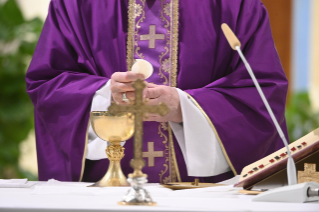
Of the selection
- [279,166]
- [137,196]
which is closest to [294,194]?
[279,166]

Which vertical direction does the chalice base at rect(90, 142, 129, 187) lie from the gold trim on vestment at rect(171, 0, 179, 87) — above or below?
below

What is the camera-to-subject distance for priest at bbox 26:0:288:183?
2.53 metres

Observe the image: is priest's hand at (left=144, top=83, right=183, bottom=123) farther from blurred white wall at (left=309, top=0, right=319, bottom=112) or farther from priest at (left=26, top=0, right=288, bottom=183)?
blurred white wall at (left=309, top=0, right=319, bottom=112)

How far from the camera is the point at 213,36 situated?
9.29 feet

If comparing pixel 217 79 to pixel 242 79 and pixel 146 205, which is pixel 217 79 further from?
pixel 146 205

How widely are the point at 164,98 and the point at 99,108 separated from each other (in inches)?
14.0

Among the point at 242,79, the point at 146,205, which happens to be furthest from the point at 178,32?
the point at 146,205

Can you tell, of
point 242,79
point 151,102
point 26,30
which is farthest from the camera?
point 26,30

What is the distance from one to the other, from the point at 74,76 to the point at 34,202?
1286mm

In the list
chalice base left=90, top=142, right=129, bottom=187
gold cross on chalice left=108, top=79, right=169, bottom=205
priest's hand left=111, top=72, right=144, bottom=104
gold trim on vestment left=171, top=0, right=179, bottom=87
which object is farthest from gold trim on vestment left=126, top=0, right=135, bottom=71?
gold cross on chalice left=108, top=79, right=169, bottom=205

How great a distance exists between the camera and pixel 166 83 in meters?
2.75

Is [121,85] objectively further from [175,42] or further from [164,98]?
[175,42]

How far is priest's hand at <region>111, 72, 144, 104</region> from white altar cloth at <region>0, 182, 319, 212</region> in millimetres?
547

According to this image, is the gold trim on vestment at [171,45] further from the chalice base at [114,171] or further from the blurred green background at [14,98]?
the blurred green background at [14,98]
